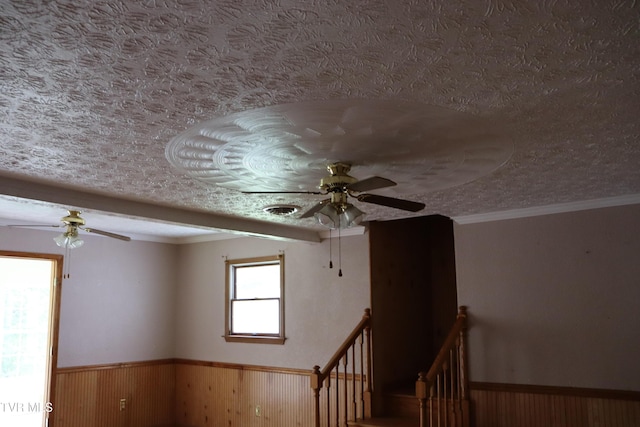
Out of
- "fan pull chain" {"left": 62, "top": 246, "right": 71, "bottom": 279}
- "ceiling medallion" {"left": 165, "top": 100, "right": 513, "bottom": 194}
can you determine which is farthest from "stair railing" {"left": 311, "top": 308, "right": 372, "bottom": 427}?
"fan pull chain" {"left": 62, "top": 246, "right": 71, "bottom": 279}

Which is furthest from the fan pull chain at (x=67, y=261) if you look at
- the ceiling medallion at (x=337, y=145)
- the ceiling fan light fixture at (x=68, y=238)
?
the ceiling medallion at (x=337, y=145)

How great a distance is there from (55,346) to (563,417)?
5.44 m

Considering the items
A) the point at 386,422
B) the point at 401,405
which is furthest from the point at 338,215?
the point at 401,405

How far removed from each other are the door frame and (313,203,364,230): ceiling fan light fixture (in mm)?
4542

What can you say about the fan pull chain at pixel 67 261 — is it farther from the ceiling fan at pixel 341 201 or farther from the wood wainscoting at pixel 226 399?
the ceiling fan at pixel 341 201

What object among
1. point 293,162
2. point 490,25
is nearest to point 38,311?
point 293,162

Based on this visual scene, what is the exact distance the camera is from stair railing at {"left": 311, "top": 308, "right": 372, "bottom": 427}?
5688 mm

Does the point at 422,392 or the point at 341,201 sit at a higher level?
the point at 341,201

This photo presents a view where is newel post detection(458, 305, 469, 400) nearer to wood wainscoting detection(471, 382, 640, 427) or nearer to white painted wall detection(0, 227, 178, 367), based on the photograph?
wood wainscoting detection(471, 382, 640, 427)

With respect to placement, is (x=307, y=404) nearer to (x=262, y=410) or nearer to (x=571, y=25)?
(x=262, y=410)

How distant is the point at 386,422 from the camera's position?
5.58m

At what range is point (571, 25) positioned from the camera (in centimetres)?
184

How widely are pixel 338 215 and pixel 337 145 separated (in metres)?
0.46

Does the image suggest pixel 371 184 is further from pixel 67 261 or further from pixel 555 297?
pixel 67 261
